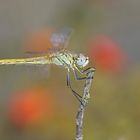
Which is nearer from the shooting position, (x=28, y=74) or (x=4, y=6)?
(x=28, y=74)

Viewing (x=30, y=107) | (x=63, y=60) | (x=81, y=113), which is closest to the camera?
(x=81, y=113)

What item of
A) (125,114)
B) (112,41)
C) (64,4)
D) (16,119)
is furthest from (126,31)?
(16,119)

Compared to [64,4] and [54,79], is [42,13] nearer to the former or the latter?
[64,4]

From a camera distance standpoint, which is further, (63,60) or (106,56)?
(106,56)

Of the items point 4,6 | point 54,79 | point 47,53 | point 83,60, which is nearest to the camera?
point 83,60

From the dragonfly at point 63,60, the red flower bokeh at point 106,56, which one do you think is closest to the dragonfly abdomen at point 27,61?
the dragonfly at point 63,60

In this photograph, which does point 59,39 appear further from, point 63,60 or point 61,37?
point 63,60

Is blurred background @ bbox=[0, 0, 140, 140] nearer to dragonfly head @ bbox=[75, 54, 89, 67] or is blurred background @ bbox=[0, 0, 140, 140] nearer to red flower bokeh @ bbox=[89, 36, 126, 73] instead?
red flower bokeh @ bbox=[89, 36, 126, 73]

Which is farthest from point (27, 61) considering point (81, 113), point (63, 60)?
point (81, 113)
